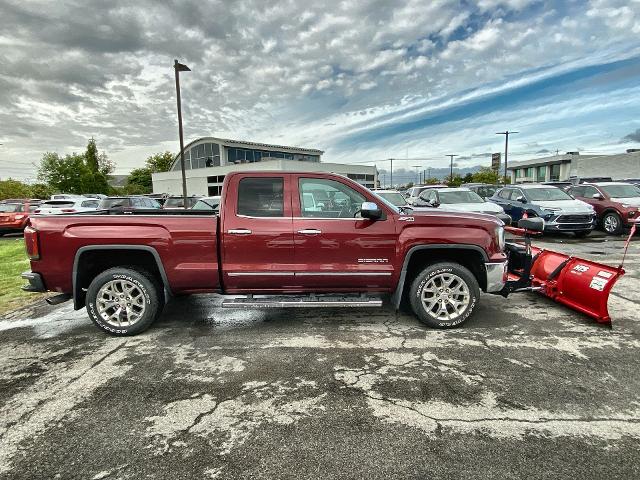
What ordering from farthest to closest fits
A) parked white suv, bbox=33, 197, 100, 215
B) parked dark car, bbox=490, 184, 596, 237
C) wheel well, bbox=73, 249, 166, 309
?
1. parked white suv, bbox=33, 197, 100, 215
2. parked dark car, bbox=490, 184, 596, 237
3. wheel well, bbox=73, 249, 166, 309

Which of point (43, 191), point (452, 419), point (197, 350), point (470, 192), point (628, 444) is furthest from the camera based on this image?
point (43, 191)

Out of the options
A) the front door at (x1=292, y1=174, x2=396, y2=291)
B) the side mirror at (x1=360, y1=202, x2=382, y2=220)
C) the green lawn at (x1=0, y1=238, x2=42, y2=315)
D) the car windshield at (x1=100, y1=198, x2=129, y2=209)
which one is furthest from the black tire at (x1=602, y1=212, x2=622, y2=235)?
the car windshield at (x1=100, y1=198, x2=129, y2=209)

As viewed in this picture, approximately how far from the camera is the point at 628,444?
2449mm

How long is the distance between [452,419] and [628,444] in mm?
1090

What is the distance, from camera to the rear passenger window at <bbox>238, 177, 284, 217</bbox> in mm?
4373

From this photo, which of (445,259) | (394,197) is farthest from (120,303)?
(394,197)

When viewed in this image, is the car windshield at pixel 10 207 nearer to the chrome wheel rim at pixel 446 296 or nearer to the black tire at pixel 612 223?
the chrome wheel rim at pixel 446 296

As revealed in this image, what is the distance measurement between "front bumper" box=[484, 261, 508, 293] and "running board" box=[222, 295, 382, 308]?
1390 millimetres

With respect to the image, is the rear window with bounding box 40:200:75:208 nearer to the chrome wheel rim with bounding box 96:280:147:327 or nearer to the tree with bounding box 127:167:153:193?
the chrome wheel rim with bounding box 96:280:147:327

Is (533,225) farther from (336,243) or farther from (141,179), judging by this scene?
(141,179)

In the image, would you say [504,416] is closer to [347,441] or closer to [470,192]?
[347,441]

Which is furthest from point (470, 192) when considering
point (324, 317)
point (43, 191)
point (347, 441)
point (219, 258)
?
point (43, 191)

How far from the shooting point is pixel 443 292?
448cm

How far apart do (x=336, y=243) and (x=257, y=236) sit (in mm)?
911
